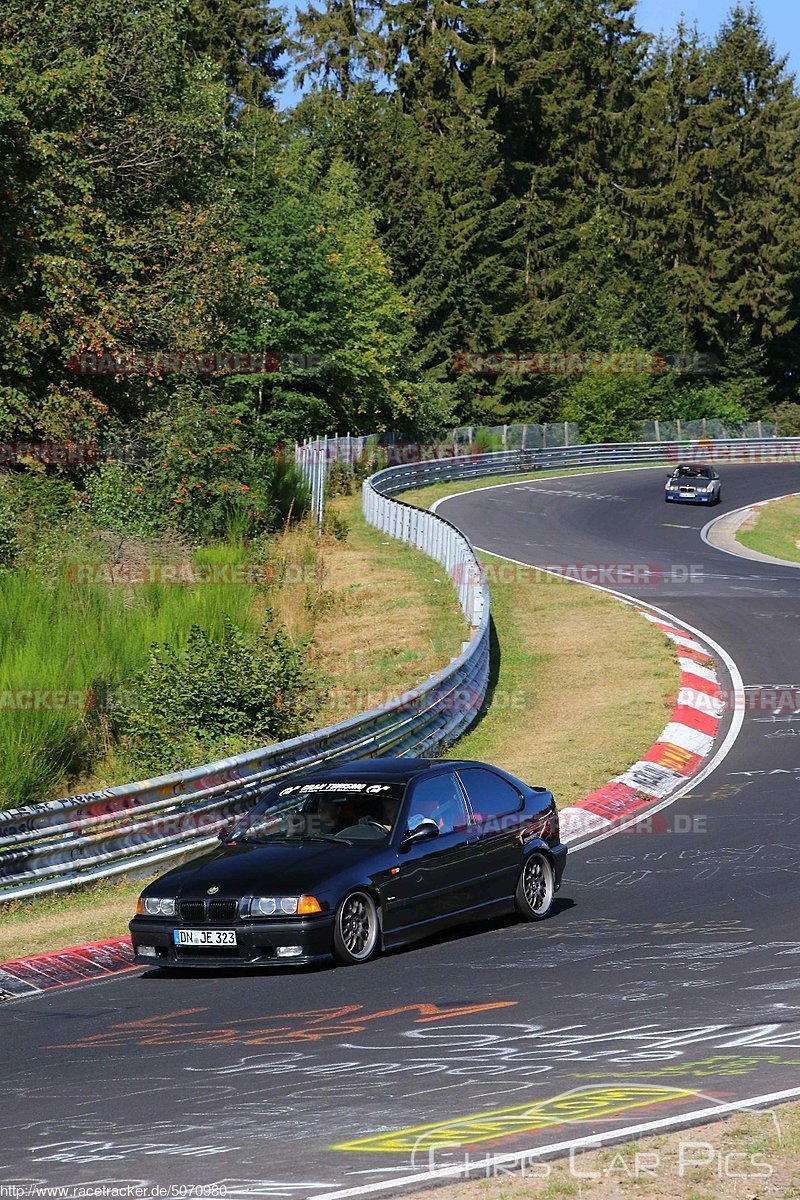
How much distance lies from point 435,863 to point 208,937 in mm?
1865

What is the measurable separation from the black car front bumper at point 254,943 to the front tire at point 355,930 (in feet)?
0.29

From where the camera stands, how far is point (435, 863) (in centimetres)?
1127

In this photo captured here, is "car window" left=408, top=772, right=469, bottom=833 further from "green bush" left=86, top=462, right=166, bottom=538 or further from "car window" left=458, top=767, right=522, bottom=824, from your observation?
"green bush" left=86, top=462, right=166, bottom=538

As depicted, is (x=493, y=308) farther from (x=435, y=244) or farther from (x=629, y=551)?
(x=629, y=551)

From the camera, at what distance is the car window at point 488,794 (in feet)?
39.4

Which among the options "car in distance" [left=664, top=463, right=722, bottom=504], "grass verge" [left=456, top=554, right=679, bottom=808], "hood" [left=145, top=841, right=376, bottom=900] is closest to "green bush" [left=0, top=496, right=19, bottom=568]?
"grass verge" [left=456, top=554, right=679, bottom=808]

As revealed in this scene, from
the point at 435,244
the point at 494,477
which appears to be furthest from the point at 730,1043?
the point at 435,244

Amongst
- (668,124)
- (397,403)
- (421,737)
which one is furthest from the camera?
(668,124)

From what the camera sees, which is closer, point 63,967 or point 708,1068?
point 708,1068

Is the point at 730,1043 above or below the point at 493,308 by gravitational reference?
below

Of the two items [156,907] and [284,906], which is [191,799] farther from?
[284,906]

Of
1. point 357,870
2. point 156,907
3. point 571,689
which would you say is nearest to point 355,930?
point 357,870

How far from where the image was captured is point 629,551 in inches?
1614

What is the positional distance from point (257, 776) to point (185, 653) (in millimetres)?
4633
